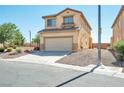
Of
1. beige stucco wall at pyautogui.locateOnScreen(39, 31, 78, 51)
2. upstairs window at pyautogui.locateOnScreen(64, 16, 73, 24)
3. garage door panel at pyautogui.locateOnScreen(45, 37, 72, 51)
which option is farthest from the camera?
upstairs window at pyautogui.locateOnScreen(64, 16, 73, 24)

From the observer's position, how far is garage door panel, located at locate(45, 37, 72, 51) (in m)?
25.3

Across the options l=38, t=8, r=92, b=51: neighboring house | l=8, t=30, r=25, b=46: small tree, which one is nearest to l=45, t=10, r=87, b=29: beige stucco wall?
l=38, t=8, r=92, b=51: neighboring house

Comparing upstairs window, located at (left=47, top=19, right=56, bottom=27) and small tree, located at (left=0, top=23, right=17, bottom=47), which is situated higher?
upstairs window, located at (left=47, top=19, right=56, bottom=27)

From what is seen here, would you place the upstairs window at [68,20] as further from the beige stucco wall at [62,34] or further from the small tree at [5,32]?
the small tree at [5,32]

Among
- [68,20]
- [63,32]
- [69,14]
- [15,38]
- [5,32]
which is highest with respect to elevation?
[69,14]

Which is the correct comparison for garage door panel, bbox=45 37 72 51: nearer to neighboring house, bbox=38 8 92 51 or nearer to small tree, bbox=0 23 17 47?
neighboring house, bbox=38 8 92 51

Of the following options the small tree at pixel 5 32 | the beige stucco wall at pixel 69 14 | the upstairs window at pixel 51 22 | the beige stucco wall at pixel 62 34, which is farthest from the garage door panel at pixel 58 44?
the small tree at pixel 5 32

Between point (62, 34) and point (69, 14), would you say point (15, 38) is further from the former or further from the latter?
point (62, 34)

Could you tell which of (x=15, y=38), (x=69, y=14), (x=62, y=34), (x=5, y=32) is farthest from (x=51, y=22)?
(x=15, y=38)

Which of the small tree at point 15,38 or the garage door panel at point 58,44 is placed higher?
the small tree at point 15,38

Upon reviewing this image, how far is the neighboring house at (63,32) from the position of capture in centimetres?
2516

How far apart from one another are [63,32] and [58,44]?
5.92ft

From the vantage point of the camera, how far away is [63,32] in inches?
1008
